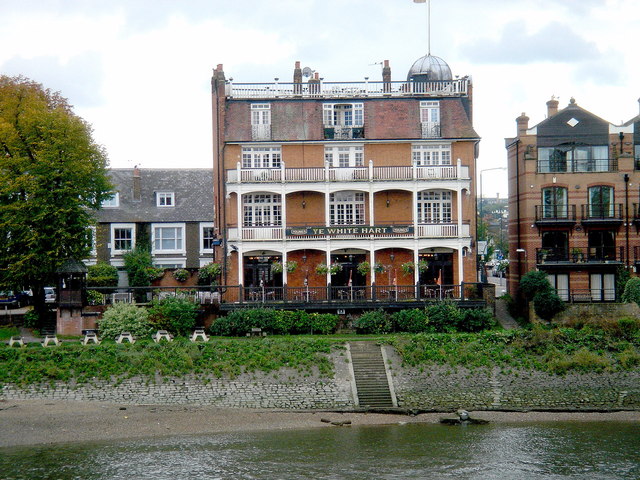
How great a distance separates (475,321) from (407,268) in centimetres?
513

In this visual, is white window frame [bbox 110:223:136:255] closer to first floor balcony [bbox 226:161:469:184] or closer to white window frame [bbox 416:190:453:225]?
first floor balcony [bbox 226:161:469:184]

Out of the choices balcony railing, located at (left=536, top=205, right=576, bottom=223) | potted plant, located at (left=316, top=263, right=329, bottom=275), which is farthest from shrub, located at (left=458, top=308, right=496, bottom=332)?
balcony railing, located at (left=536, top=205, right=576, bottom=223)

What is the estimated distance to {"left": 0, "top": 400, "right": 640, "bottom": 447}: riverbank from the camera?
33.1 metres

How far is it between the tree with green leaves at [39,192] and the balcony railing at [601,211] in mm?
28675

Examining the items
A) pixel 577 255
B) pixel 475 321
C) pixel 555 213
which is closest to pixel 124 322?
pixel 475 321

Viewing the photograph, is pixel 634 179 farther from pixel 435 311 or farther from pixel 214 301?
pixel 214 301

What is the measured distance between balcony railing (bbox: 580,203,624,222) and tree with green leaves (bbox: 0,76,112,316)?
94.1 ft

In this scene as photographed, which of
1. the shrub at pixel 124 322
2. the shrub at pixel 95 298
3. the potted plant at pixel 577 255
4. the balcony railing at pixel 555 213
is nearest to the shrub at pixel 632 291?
the potted plant at pixel 577 255

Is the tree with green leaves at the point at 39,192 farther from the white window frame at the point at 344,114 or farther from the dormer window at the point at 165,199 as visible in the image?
the dormer window at the point at 165,199

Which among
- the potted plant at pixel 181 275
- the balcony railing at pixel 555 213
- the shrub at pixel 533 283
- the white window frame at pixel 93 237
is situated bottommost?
the shrub at pixel 533 283

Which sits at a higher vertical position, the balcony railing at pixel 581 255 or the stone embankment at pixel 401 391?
the balcony railing at pixel 581 255

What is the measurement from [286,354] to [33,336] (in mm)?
14449

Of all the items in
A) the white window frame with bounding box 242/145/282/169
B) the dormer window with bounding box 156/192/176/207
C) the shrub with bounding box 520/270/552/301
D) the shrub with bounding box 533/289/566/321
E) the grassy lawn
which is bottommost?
the grassy lawn

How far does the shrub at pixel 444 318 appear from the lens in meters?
43.4
